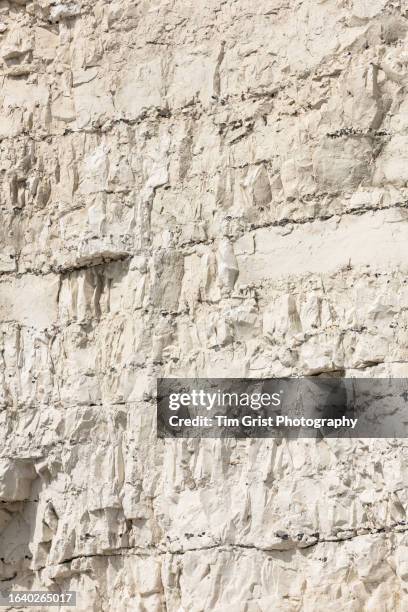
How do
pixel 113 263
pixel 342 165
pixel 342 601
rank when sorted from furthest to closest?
pixel 113 263 < pixel 342 165 < pixel 342 601

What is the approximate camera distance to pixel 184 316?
28.0 ft

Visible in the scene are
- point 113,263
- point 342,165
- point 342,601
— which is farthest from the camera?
point 113,263

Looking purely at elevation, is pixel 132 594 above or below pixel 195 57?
below

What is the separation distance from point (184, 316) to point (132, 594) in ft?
5.79

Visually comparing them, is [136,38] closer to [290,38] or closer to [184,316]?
[290,38]

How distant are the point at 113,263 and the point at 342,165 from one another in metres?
1.72

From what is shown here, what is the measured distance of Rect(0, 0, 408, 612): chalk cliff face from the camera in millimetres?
7809

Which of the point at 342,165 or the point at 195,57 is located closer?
the point at 342,165

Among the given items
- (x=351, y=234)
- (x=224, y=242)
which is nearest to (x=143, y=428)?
(x=224, y=242)

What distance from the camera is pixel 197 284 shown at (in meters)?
8.54

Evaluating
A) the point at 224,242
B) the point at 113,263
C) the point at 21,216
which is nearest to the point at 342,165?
the point at 224,242

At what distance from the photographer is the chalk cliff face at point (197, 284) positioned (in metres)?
7.81

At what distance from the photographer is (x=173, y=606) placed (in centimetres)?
816

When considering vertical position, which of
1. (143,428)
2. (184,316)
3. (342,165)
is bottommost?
(143,428)
